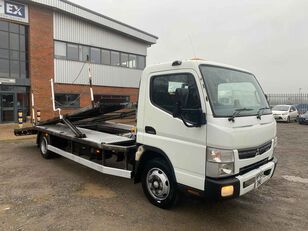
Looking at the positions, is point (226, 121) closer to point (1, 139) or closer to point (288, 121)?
point (1, 139)

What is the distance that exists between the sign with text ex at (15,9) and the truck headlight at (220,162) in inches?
725

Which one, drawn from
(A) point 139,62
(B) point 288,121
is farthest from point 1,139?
(B) point 288,121

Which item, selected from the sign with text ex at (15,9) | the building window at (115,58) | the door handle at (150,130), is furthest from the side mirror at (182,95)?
the building window at (115,58)

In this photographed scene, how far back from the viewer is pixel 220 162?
3.38 metres

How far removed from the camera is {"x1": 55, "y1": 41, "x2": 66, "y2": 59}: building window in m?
19.6

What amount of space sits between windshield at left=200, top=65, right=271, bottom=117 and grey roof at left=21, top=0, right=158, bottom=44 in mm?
17772

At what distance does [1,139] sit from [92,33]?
12.8 m

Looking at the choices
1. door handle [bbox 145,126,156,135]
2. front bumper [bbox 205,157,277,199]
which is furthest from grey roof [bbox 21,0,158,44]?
front bumper [bbox 205,157,277,199]

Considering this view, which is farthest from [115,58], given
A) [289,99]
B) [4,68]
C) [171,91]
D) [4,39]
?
[289,99]

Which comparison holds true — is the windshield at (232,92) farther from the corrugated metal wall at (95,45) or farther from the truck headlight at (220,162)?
the corrugated metal wall at (95,45)

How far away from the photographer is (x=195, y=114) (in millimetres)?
3473

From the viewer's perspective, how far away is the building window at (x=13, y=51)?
1719 centimetres

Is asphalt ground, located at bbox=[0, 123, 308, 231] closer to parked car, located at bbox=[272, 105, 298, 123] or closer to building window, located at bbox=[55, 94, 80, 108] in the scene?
building window, located at bbox=[55, 94, 80, 108]

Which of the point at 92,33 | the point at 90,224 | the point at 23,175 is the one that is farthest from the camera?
the point at 92,33
